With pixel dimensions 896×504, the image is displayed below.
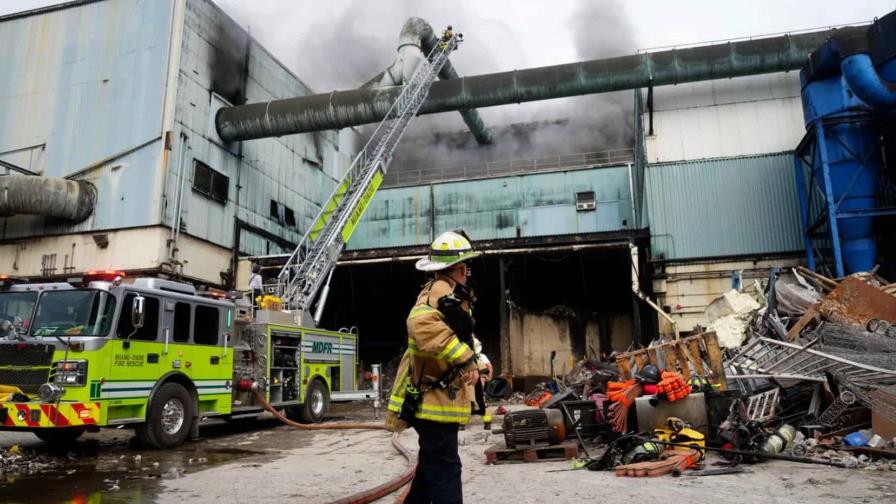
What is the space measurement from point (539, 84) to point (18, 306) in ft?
46.2

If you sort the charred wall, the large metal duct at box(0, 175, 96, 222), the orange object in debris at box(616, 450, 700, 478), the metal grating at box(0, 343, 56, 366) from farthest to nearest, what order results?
the charred wall, the large metal duct at box(0, 175, 96, 222), the metal grating at box(0, 343, 56, 366), the orange object in debris at box(616, 450, 700, 478)

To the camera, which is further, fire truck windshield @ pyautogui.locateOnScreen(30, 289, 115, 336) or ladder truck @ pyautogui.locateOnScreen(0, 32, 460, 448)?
fire truck windshield @ pyautogui.locateOnScreen(30, 289, 115, 336)

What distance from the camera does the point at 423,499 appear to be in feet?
10.1

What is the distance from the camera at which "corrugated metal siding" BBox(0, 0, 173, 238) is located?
16.8 m

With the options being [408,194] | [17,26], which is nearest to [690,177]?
[408,194]

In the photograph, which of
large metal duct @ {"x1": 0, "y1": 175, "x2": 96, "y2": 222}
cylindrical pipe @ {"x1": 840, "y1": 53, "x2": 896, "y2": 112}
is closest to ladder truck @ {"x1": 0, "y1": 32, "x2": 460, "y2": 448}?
large metal duct @ {"x1": 0, "y1": 175, "x2": 96, "y2": 222}

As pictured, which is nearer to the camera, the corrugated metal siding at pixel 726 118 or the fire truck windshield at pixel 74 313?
the fire truck windshield at pixel 74 313

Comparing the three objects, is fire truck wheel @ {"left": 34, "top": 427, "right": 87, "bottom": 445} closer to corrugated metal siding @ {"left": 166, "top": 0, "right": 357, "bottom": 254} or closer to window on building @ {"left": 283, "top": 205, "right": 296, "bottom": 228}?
corrugated metal siding @ {"left": 166, "top": 0, "right": 357, "bottom": 254}

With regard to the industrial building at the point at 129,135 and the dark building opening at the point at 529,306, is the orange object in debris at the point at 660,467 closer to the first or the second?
the dark building opening at the point at 529,306

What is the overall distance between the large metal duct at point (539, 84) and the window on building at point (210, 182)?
132 centimetres

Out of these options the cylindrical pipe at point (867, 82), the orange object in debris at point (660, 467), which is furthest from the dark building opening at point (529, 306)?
the orange object in debris at point (660, 467)

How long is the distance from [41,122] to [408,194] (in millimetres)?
11736

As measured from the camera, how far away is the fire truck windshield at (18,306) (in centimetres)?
749

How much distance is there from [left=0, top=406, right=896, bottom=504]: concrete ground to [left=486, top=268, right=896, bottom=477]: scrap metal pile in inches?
13.1
